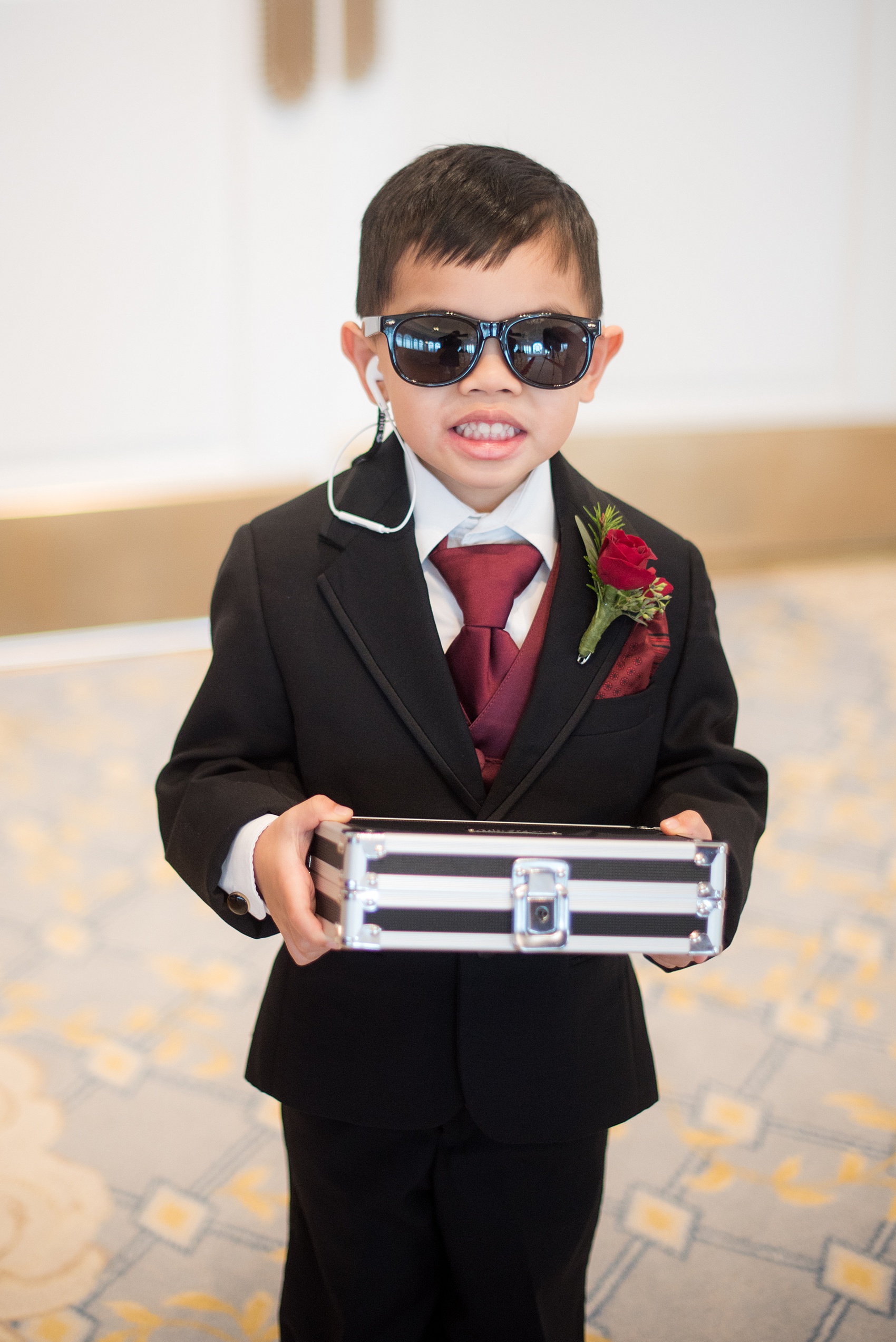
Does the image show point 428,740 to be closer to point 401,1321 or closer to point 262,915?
point 262,915

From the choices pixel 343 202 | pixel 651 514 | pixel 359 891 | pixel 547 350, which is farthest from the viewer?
pixel 651 514

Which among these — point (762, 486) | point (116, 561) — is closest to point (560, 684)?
point (116, 561)

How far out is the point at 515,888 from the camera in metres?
0.91

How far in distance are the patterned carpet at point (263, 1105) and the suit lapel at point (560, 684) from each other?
97cm

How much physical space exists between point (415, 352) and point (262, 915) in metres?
0.52

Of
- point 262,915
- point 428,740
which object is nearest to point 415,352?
point 428,740

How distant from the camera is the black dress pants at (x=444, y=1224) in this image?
1.16 m

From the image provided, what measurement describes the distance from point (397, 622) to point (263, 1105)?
1.23m

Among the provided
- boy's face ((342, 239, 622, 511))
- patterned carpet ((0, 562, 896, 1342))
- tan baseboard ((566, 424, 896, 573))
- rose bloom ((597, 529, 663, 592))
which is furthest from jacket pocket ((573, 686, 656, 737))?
tan baseboard ((566, 424, 896, 573))

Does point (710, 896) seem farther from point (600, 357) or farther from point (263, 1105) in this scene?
point (263, 1105)

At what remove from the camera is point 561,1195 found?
1188 mm

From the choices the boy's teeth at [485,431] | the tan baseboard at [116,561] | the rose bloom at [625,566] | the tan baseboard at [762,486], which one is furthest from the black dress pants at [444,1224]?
the tan baseboard at [762,486]

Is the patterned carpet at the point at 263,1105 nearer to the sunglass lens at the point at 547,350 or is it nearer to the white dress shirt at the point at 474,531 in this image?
the white dress shirt at the point at 474,531

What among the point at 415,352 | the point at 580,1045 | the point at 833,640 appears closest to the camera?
the point at 415,352
